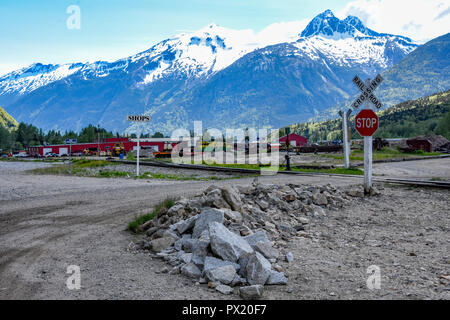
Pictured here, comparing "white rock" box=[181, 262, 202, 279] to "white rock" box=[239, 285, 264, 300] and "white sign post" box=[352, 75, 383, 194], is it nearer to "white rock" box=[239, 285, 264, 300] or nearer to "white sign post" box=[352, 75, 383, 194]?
"white rock" box=[239, 285, 264, 300]

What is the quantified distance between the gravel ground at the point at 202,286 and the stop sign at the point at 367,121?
9.23 feet

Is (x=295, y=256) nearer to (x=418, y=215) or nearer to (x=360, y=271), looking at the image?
(x=360, y=271)

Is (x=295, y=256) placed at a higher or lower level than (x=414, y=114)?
lower

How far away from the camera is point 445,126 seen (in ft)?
354

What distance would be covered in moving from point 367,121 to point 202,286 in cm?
1046

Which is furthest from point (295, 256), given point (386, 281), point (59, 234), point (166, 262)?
point (59, 234)

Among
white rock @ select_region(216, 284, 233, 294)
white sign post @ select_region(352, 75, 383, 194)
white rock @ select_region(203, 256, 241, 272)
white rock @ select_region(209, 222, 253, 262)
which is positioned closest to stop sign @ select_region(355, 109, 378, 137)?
white sign post @ select_region(352, 75, 383, 194)

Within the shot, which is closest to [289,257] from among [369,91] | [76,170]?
[369,91]

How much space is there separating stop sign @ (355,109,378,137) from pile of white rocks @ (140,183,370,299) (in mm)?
3240

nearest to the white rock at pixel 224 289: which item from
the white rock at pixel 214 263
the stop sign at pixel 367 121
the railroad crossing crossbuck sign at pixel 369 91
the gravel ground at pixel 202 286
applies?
the gravel ground at pixel 202 286

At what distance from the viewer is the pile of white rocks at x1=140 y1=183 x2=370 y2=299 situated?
609 cm
